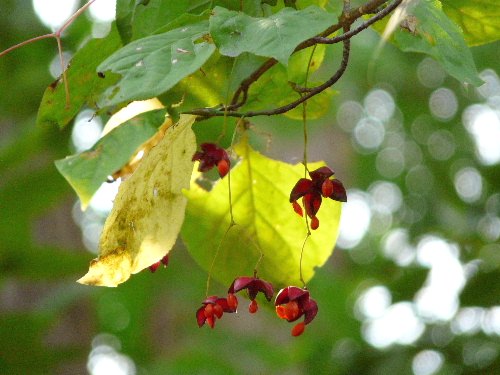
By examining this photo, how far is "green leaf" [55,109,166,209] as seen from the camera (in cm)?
94

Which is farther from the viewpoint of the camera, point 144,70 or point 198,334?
point 198,334

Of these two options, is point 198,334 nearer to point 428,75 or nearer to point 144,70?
point 428,75

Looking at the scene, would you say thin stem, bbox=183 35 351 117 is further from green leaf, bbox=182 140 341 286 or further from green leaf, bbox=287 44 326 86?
green leaf, bbox=182 140 341 286

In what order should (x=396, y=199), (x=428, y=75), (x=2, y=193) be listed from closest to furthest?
(x=2, y=193)
(x=428, y=75)
(x=396, y=199)

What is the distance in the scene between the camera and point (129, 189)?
1.22 m

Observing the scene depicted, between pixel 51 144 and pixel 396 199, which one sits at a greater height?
pixel 51 144

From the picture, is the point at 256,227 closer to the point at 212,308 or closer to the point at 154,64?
the point at 212,308

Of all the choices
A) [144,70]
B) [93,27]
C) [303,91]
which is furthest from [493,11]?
[93,27]

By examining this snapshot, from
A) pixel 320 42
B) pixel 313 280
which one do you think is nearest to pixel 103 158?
pixel 320 42

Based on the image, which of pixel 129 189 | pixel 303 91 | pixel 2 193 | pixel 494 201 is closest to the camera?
pixel 129 189

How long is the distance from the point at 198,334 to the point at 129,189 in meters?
3.31

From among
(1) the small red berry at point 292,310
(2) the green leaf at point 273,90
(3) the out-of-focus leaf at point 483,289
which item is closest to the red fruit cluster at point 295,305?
(1) the small red berry at point 292,310

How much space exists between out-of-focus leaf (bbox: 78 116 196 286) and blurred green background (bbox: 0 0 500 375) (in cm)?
50

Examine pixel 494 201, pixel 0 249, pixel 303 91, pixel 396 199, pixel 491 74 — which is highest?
pixel 303 91
